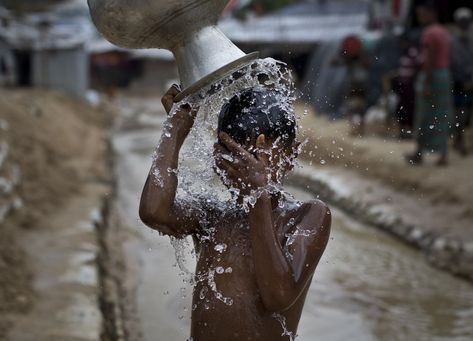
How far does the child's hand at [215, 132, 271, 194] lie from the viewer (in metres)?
1.81

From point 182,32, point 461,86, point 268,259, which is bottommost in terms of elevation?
point 461,86

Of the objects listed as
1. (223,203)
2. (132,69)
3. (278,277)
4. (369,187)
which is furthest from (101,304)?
(132,69)

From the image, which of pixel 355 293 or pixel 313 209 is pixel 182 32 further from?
pixel 355 293

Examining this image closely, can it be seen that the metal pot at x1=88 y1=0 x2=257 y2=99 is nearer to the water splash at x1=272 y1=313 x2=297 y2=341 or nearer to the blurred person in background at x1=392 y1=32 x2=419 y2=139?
the water splash at x1=272 y1=313 x2=297 y2=341

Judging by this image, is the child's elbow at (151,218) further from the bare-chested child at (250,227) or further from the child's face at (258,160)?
the child's face at (258,160)

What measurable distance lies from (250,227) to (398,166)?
22.1ft

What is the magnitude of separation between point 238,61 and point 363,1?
21.1 metres

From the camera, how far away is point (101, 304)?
13.4 feet

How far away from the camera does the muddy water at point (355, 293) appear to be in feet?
14.3

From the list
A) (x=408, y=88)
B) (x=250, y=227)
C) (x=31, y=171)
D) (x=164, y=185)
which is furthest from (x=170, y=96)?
(x=408, y=88)

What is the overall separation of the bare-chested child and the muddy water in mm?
1828

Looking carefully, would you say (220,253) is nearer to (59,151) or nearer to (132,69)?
(59,151)

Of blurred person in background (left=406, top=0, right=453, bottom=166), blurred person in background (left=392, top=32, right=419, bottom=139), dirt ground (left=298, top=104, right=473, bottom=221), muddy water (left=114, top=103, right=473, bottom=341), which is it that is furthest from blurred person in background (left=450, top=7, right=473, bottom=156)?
muddy water (left=114, top=103, right=473, bottom=341)

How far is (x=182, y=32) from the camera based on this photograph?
199cm
